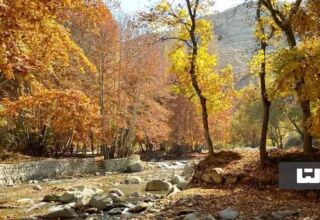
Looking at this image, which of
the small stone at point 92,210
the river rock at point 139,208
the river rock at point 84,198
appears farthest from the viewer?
the river rock at point 84,198

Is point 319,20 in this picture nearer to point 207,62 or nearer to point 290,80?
point 290,80

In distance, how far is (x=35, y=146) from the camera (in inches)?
1150

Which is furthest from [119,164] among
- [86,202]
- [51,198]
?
[86,202]

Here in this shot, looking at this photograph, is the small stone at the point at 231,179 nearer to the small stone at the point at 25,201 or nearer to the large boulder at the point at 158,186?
the large boulder at the point at 158,186

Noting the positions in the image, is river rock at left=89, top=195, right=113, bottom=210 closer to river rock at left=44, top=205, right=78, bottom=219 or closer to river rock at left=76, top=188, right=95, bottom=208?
river rock at left=76, top=188, right=95, bottom=208

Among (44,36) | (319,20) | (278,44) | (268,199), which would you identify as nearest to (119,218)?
(268,199)

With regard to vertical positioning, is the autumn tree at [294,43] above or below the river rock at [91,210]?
above

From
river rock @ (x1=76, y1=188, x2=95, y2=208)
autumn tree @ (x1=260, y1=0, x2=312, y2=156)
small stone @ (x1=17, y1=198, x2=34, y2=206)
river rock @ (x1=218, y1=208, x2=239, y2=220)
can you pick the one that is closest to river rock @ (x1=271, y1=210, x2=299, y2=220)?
river rock @ (x1=218, y1=208, x2=239, y2=220)

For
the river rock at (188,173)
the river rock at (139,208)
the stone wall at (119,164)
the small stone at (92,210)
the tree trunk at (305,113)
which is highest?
the tree trunk at (305,113)

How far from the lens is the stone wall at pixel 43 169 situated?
2195cm

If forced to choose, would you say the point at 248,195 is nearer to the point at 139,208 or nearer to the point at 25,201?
the point at 139,208

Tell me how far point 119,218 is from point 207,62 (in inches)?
342

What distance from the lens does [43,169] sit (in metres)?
24.5

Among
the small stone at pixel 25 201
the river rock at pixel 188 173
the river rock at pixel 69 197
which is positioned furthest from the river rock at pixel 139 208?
the river rock at pixel 188 173
